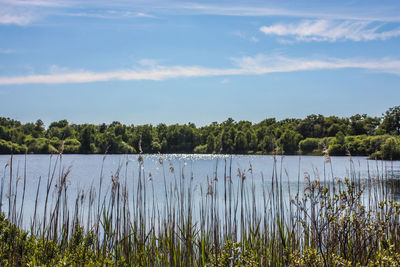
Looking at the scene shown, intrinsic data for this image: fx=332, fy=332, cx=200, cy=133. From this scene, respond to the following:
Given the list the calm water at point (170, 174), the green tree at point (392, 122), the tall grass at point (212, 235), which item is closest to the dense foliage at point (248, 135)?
the green tree at point (392, 122)

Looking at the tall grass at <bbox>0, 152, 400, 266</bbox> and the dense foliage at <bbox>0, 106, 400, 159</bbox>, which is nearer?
the tall grass at <bbox>0, 152, 400, 266</bbox>

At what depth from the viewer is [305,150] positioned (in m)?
66.1

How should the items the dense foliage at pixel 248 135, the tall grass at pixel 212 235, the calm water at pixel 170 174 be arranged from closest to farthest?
the tall grass at pixel 212 235 → the calm water at pixel 170 174 → the dense foliage at pixel 248 135

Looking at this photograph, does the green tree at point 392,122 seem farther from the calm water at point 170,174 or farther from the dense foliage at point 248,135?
the calm water at point 170,174

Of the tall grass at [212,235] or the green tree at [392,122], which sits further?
the green tree at [392,122]

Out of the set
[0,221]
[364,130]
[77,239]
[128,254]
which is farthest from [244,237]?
[364,130]

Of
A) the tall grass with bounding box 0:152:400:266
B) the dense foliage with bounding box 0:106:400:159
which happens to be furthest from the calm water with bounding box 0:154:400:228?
the dense foliage with bounding box 0:106:400:159

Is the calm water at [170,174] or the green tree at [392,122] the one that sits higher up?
the green tree at [392,122]

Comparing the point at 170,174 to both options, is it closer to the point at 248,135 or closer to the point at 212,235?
the point at 212,235

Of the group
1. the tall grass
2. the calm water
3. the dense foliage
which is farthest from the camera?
the dense foliage

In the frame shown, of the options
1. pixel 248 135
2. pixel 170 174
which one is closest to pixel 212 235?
pixel 170 174

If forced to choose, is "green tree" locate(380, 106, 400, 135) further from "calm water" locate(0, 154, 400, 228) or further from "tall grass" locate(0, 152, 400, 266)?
"tall grass" locate(0, 152, 400, 266)

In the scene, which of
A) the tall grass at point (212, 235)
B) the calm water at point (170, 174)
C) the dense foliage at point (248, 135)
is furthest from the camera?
the dense foliage at point (248, 135)

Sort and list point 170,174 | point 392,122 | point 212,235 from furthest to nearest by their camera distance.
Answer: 1. point 392,122
2. point 170,174
3. point 212,235
